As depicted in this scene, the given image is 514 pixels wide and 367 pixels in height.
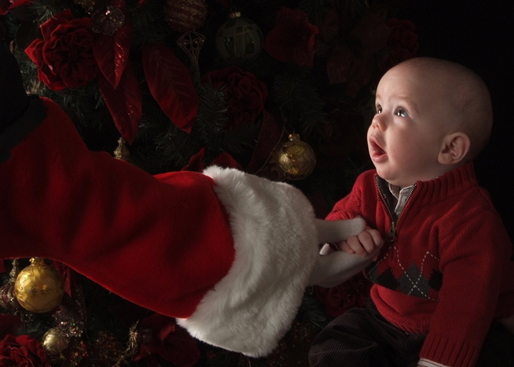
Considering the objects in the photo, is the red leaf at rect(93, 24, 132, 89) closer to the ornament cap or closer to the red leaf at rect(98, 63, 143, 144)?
the red leaf at rect(98, 63, 143, 144)

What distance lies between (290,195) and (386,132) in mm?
254

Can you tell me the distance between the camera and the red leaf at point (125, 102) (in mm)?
984

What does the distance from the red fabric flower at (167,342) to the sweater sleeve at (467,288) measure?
58cm

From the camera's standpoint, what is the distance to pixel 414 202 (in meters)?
0.92

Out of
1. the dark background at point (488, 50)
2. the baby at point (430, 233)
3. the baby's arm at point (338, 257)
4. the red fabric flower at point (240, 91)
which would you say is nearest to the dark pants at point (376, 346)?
the baby at point (430, 233)

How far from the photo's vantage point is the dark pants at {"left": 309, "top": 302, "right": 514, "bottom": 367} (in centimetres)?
91

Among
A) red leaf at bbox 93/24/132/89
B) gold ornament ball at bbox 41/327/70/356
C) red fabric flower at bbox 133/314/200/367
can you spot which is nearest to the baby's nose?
red leaf at bbox 93/24/132/89

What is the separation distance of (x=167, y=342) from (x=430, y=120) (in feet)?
2.51

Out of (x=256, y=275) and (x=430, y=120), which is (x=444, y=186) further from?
(x=256, y=275)

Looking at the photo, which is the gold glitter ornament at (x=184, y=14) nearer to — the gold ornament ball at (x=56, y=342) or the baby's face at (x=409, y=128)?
the baby's face at (x=409, y=128)

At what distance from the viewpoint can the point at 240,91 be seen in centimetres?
111

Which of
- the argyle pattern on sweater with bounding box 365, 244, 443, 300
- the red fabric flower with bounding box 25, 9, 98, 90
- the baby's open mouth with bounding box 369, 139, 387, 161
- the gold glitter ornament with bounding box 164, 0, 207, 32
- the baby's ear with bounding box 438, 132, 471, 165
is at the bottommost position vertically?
the argyle pattern on sweater with bounding box 365, 244, 443, 300

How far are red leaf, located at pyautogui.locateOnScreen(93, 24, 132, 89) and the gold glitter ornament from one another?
98 mm

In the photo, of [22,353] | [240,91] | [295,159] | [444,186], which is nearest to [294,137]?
[295,159]
